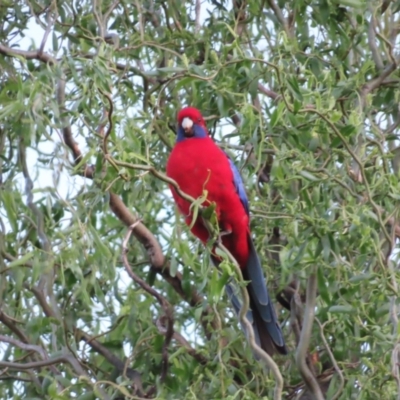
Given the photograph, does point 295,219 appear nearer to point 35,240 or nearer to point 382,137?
point 382,137

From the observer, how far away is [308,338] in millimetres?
3633

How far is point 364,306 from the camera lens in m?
3.44

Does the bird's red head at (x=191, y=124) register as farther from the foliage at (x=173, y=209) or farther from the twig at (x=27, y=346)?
the twig at (x=27, y=346)

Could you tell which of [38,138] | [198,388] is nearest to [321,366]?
[198,388]

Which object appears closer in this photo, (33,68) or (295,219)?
(295,219)

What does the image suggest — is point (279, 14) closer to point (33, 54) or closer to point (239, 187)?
point (239, 187)

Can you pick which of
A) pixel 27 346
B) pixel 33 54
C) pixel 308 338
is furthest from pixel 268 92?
pixel 27 346

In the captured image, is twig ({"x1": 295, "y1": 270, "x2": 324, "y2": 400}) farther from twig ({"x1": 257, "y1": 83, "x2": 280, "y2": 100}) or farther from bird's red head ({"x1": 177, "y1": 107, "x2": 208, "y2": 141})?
twig ({"x1": 257, "y1": 83, "x2": 280, "y2": 100})

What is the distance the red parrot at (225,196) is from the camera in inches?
152

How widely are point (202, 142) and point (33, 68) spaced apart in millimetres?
732

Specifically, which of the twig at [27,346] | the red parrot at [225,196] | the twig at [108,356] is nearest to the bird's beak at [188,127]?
the red parrot at [225,196]

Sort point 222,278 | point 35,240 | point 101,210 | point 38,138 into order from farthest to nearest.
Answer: point 101,210, point 35,240, point 38,138, point 222,278

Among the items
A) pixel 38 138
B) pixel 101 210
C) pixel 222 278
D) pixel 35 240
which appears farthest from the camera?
pixel 101 210

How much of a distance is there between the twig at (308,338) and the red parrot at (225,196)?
28 cm
